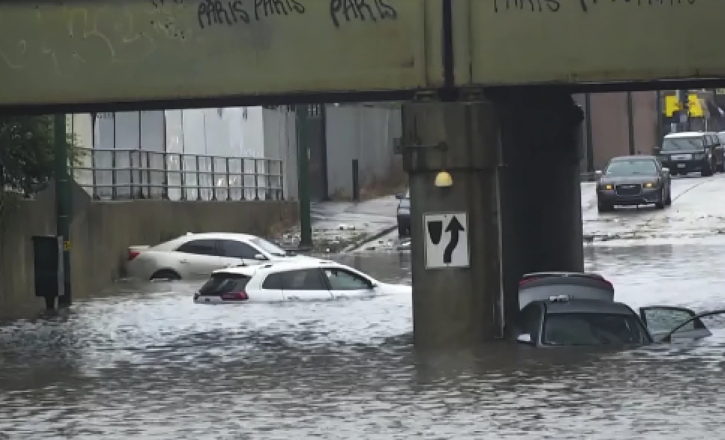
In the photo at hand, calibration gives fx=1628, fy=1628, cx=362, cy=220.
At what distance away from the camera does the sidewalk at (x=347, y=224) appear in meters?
43.3

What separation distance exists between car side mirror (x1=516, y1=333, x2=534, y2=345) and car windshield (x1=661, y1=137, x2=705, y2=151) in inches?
1552

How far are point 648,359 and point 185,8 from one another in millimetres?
7580

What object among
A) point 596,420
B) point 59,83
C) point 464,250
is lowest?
point 596,420

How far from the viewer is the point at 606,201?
47.1 meters

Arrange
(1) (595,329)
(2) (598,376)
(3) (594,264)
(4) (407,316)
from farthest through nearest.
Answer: (3) (594,264) < (4) (407,316) < (1) (595,329) < (2) (598,376)

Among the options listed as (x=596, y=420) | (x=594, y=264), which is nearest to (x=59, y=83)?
(x=596, y=420)

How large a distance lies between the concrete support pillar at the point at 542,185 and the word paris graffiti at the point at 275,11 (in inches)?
181

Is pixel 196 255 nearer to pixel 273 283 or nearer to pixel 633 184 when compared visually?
pixel 273 283

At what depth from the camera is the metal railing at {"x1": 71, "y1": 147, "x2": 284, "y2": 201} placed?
37781 mm

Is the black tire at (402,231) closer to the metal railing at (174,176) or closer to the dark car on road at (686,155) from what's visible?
the metal railing at (174,176)

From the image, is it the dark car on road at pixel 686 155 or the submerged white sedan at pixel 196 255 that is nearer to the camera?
the submerged white sedan at pixel 196 255

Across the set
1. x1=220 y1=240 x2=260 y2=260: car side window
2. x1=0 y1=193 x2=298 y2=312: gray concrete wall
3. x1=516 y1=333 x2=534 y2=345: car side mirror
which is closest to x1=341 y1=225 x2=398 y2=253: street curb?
x1=0 y1=193 x2=298 y2=312: gray concrete wall

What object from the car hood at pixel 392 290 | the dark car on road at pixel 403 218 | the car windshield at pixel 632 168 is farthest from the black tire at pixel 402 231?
the car hood at pixel 392 290

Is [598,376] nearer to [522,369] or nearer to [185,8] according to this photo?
[522,369]
